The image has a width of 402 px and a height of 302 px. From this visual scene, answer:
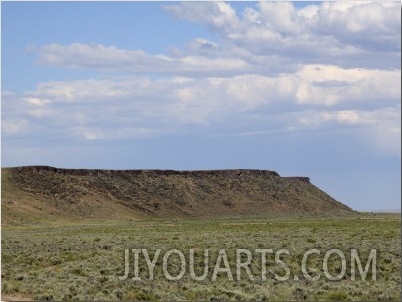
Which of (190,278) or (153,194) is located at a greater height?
(153,194)

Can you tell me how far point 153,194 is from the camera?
389 feet

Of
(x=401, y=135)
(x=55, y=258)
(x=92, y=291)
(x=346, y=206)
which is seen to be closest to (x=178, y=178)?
(x=346, y=206)

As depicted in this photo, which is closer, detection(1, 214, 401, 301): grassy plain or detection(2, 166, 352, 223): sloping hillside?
detection(1, 214, 401, 301): grassy plain

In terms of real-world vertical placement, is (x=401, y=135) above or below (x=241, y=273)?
above

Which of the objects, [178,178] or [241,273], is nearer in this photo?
[241,273]

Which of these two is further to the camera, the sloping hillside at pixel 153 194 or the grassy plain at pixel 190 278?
the sloping hillside at pixel 153 194

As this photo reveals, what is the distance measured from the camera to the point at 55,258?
32812 millimetres

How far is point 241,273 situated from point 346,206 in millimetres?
122835

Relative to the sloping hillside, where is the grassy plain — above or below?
below

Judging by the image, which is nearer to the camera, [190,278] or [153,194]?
[190,278]

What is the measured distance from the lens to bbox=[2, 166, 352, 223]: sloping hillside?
334ft

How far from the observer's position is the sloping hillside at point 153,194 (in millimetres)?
101812

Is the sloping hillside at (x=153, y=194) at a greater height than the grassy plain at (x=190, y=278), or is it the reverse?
the sloping hillside at (x=153, y=194)

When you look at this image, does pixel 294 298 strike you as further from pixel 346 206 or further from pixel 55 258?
pixel 346 206
